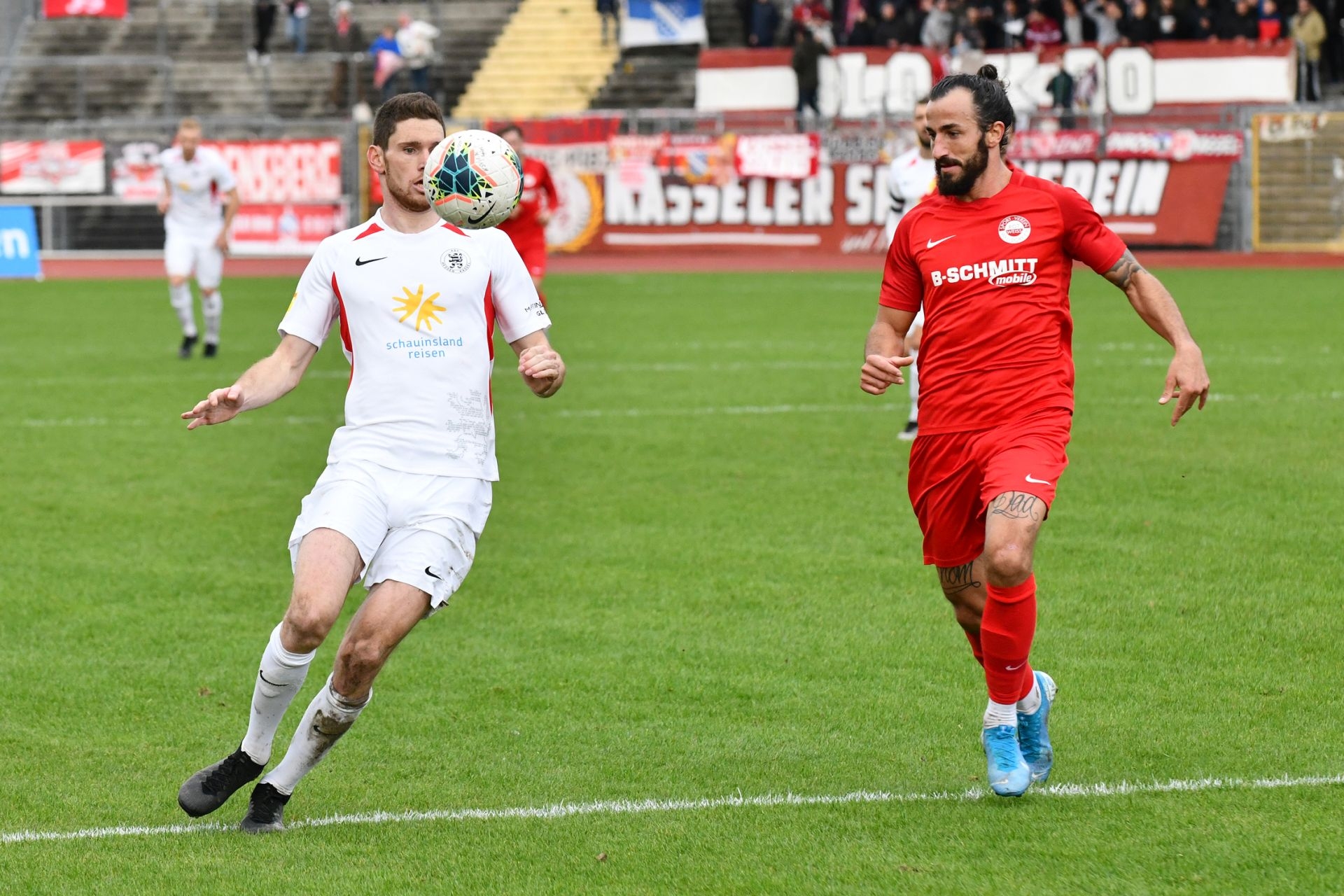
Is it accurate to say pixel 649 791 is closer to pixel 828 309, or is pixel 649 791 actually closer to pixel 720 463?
pixel 720 463

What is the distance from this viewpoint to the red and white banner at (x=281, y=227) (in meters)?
32.1

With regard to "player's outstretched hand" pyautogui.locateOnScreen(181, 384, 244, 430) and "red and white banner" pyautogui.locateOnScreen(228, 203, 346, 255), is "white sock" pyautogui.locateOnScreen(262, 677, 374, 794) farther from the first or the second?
"red and white banner" pyautogui.locateOnScreen(228, 203, 346, 255)

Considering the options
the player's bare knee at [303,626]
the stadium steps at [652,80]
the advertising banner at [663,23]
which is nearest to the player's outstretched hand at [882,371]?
the player's bare knee at [303,626]

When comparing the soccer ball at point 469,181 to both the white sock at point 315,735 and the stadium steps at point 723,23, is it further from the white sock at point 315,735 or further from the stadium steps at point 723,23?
the stadium steps at point 723,23

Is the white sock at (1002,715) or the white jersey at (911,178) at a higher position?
the white jersey at (911,178)

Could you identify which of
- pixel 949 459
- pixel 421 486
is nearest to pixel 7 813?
pixel 421 486

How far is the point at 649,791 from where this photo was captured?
5906 mm

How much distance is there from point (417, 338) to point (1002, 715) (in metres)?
2.21

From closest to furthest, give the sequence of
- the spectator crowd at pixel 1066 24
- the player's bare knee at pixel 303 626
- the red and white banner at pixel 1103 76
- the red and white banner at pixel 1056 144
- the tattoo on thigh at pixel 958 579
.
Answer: the player's bare knee at pixel 303 626, the tattoo on thigh at pixel 958 579, the red and white banner at pixel 1056 144, the red and white banner at pixel 1103 76, the spectator crowd at pixel 1066 24

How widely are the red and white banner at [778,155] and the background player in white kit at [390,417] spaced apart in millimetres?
25698

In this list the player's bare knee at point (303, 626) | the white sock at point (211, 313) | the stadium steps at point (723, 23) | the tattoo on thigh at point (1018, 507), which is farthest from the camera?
the stadium steps at point (723, 23)

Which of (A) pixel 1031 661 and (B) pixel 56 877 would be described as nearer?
(B) pixel 56 877

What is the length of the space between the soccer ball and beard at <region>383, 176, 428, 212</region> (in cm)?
3

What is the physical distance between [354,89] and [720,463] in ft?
90.1
